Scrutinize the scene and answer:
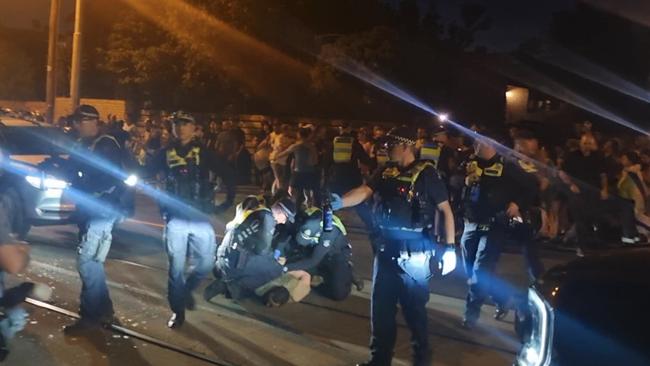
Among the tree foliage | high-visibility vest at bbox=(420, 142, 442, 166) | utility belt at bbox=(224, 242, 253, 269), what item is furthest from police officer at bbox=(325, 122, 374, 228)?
the tree foliage

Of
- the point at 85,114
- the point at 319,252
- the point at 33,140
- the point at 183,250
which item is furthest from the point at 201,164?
the point at 33,140

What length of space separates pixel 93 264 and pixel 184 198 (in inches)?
35.9

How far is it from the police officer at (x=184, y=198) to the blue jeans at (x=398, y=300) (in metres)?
1.74

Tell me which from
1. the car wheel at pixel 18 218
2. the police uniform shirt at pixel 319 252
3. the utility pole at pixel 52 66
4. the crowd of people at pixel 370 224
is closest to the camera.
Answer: the crowd of people at pixel 370 224

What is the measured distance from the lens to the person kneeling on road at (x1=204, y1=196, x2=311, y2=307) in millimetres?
7109

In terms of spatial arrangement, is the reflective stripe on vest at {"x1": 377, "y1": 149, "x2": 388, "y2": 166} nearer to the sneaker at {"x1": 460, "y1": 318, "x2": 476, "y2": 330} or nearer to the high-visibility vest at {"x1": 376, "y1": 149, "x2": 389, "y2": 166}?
the high-visibility vest at {"x1": 376, "y1": 149, "x2": 389, "y2": 166}

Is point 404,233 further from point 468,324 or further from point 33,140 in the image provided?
point 33,140

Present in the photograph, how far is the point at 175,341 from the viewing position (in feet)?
20.4

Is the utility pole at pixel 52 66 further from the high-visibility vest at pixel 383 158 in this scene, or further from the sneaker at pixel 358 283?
the sneaker at pixel 358 283

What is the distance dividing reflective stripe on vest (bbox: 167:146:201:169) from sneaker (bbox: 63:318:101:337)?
144 centimetres

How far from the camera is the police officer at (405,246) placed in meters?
5.12

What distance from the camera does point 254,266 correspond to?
7.15 meters

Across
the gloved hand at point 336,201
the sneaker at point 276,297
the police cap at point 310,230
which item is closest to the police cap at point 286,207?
the police cap at point 310,230

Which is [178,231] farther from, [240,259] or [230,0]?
[230,0]
